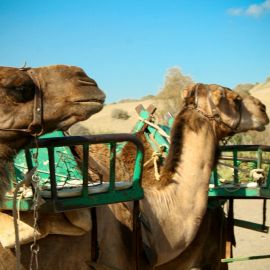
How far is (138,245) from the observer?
11.7 ft

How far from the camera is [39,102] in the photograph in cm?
278

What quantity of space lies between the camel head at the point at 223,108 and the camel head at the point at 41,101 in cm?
222

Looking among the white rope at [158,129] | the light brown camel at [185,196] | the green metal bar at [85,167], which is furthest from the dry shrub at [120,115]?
the green metal bar at [85,167]

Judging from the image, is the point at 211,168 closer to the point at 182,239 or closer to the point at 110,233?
the point at 182,239

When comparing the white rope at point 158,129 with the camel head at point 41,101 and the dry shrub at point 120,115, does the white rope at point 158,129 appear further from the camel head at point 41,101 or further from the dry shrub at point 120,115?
the dry shrub at point 120,115

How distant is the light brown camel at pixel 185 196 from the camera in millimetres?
3617

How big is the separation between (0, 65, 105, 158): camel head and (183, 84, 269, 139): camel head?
2220 millimetres

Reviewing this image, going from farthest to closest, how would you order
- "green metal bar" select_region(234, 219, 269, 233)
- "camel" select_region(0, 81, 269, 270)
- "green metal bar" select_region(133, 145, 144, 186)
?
1. "green metal bar" select_region(234, 219, 269, 233)
2. "green metal bar" select_region(133, 145, 144, 186)
3. "camel" select_region(0, 81, 269, 270)

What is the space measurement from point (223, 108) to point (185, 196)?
3.37 ft

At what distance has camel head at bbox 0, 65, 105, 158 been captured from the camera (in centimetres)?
274

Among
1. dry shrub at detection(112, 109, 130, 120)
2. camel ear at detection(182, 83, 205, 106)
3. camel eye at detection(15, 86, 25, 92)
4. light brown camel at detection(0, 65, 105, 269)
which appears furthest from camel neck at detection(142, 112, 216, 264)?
dry shrub at detection(112, 109, 130, 120)

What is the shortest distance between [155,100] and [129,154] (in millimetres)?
16915

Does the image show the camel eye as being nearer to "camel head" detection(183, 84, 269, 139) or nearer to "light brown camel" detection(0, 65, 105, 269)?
"light brown camel" detection(0, 65, 105, 269)

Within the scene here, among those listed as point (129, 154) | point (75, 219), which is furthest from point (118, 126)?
point (75, 219)
